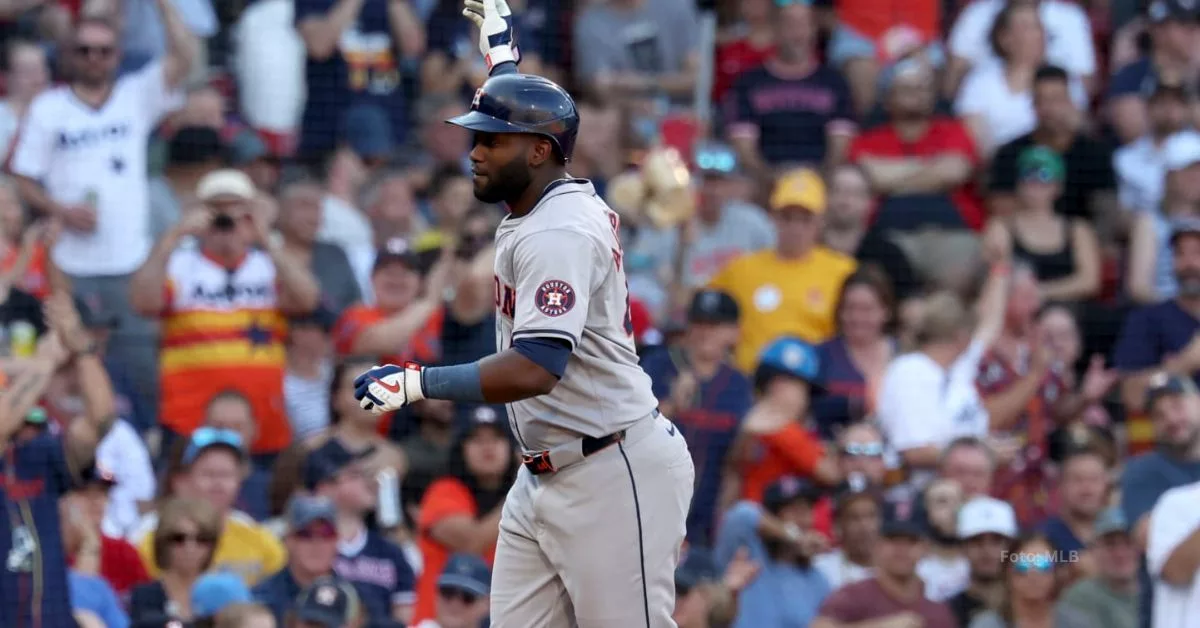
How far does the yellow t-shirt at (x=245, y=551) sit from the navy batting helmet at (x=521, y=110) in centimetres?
340

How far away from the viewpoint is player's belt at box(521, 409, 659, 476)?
493cm

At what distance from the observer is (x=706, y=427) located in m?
8.59

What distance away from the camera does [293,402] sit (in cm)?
891

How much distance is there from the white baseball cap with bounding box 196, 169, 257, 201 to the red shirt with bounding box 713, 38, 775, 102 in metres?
3.02

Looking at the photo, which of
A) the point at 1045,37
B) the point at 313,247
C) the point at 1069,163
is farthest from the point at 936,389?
the point at 1045,37

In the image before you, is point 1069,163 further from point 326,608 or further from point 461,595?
point 326,608

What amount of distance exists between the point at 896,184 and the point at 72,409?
428 cm

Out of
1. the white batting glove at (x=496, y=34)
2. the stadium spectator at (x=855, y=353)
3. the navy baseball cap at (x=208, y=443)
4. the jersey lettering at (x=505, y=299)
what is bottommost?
the navy baseball cap at (x=208, y=443)

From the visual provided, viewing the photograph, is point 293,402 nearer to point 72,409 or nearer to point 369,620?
point 72,409

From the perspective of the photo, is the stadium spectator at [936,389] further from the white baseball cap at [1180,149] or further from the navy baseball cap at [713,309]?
the white baseball cap at [1180,149]

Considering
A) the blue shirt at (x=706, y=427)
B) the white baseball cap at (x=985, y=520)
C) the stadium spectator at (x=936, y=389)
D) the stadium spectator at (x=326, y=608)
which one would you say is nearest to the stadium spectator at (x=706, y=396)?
the blue shirt at (x=706, y=427)

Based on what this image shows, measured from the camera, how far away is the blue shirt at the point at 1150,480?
8180 millimetres

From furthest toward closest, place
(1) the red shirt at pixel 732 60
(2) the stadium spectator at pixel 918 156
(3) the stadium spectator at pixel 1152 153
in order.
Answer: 1. (1) the red shirt at pixel 732 60
2. (3) the stadium spectator at pixel 1152 153
3. (2) the stadium spectator at pixel 918 156

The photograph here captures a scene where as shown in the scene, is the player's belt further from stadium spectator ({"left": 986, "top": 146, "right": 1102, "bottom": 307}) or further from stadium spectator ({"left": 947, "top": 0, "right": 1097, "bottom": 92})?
stadium spectator ({"left": 947, "top": 0, "right": 1097, "bottom": 92})
